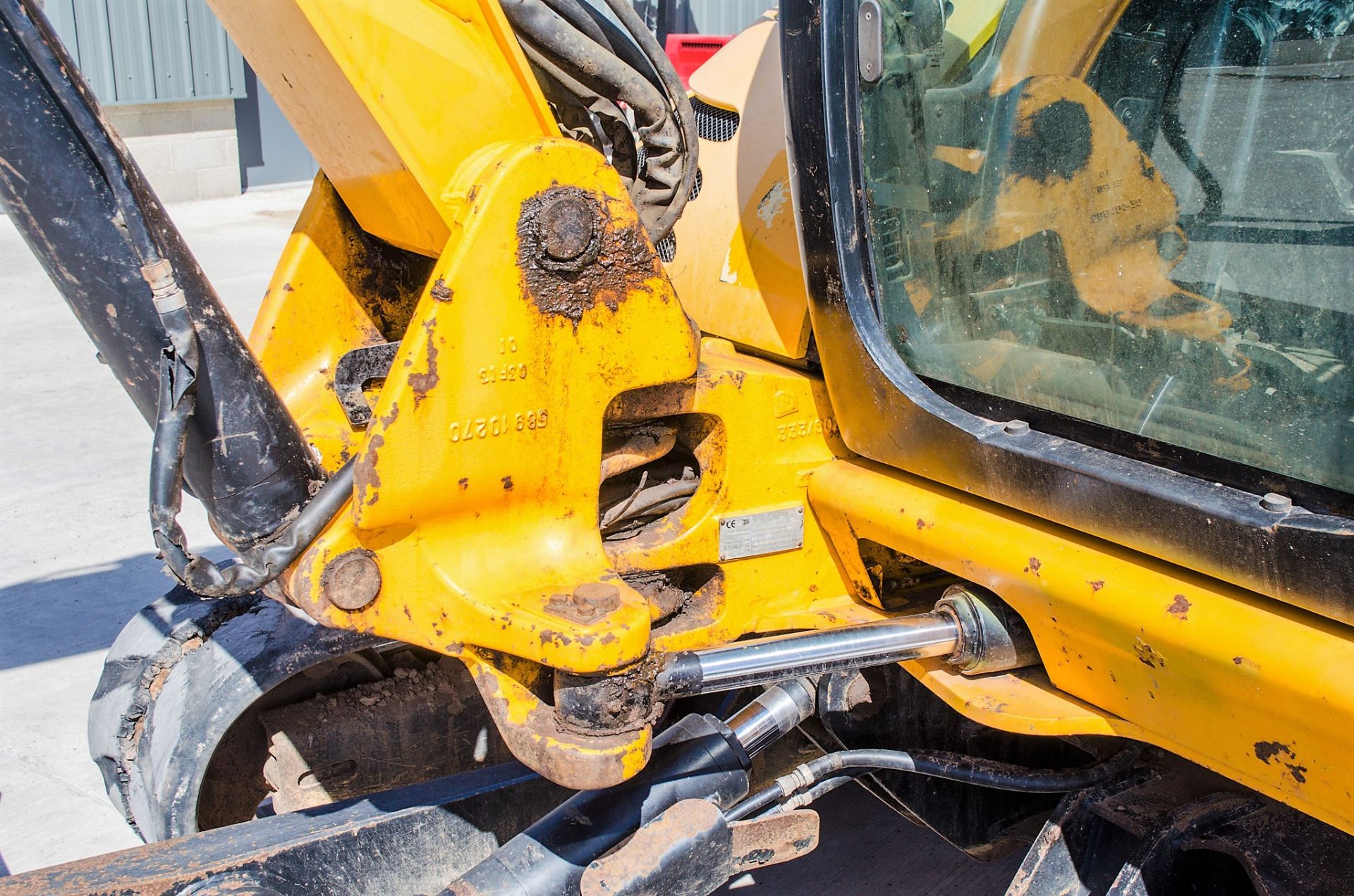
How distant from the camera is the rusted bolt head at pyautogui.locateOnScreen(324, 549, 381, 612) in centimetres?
163

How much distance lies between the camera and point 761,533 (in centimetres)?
206

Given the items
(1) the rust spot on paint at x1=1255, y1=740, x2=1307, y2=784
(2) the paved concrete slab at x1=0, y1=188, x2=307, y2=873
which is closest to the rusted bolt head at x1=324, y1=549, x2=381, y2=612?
(1) the rust spot on paint at x1=1255, y1=740, x2=1307, y2=784

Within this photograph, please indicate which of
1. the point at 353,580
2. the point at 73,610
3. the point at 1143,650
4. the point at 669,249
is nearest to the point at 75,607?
the point at 73,610

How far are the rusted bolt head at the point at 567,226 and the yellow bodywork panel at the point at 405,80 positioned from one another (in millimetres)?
162

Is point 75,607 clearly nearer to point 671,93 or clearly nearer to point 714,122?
point 714,122

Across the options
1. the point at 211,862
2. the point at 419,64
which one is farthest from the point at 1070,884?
the point at 419,64

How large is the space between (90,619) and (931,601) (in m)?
2.82

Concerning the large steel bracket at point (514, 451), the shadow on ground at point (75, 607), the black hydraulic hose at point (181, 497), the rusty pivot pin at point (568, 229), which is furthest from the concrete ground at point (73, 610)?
the rusty pivot pin at point (568, 229)

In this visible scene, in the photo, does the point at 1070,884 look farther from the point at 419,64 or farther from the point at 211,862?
the point at 419,64

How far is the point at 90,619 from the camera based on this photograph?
3.73 m

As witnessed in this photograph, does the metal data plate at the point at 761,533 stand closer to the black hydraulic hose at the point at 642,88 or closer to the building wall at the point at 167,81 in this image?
the black hydraulic hose at the point at 642,88

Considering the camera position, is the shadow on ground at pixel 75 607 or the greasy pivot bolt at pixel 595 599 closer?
the greasy pivot bolt at pixel 595 599

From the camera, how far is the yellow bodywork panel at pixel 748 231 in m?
2.17

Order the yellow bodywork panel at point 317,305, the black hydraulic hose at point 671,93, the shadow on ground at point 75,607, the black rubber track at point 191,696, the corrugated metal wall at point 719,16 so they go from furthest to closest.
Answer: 1. the corrugated metal wall at point 719,16
2. the shadow on ground at point 75,607
3. the yellow bodywork panel at point 317,305
4. the black rubber track at point 191,696
5. the black hydraulic hose at point 671,93
